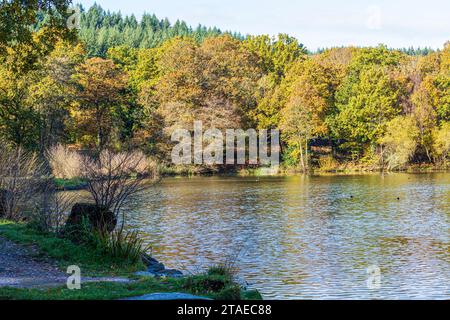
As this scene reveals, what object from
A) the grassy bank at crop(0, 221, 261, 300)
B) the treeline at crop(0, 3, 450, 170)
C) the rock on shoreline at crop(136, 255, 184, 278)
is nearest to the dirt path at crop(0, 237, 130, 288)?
the grassy bank at crop(0, 221, 261, 300)

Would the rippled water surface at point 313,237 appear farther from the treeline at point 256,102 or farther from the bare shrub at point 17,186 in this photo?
the treeline at point 256,102

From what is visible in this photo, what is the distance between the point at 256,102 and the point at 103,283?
164ft

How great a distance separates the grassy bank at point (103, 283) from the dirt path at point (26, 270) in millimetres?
217

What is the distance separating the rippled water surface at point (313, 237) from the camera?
1288 cm

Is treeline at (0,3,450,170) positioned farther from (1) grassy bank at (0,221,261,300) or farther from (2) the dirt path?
(2) the dirt path

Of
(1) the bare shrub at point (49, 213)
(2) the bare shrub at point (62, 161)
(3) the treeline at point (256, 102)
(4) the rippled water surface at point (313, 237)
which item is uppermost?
(3) the treeline at point (256, 102)

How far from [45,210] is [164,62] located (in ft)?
137

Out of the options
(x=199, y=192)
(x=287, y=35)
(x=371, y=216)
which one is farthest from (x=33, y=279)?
(x=287, y=35)

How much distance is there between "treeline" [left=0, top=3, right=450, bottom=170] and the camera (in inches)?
1940

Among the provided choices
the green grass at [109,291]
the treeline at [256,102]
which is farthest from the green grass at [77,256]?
the treeline at [256,102]

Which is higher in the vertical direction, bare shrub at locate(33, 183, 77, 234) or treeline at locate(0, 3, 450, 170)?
treeline at locate(0, 3, 450, 170)

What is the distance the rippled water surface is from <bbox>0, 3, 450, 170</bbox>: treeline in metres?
17.2
